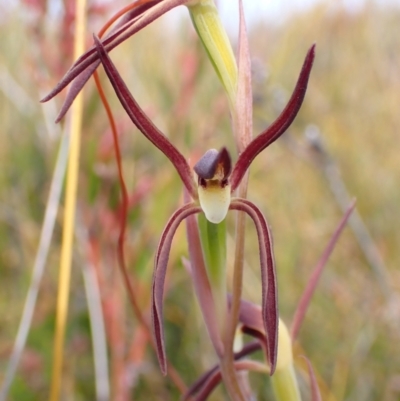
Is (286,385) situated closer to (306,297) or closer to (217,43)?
(306,297)

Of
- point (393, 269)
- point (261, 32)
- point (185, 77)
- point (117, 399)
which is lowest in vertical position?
point (117, 399)

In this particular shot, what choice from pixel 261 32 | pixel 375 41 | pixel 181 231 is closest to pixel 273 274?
pixel 181 231

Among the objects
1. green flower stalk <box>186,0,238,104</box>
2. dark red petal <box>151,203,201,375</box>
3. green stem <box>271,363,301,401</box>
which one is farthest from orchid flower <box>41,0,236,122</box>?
green stem <box>271,363,301,401</box>

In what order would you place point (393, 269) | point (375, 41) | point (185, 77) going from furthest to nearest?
point (375, 41) → point (393, 269) → point (185, 77)

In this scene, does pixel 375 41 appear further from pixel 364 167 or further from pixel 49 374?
pixel 49 374

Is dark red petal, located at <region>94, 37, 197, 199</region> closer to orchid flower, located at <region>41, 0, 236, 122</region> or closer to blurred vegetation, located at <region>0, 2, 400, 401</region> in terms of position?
orchid flower, located at <region>41, 0, 236, 122</region>

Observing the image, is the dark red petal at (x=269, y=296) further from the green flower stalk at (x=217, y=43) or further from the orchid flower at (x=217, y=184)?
the green flower stalk at (x=217, y=43)

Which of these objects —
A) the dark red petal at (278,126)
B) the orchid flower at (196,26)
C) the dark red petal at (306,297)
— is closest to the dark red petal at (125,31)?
the orchid flower at (196,26)
